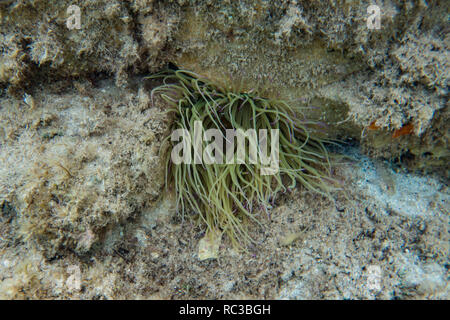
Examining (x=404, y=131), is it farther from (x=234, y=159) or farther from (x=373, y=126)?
(x=234, y=159)

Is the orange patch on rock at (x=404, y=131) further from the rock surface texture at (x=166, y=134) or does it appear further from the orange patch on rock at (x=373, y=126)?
the orange patch on rock at (x=373, y=126)

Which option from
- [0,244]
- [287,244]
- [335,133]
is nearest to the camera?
[0,244]

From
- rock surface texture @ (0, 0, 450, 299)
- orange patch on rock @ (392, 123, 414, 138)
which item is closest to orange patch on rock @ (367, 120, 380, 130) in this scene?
rock surface texture @ (0, 0, 450, 299)

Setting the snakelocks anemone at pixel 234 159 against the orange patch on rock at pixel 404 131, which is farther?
the snakelocks anemone at pixel 234 159

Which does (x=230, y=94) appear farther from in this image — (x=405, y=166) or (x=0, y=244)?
(x=0, y=244)

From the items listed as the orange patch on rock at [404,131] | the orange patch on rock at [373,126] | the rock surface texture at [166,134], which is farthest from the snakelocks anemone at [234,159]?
the orange patch on rock at [404,131]

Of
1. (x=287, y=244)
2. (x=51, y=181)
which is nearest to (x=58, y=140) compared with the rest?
(x=51, y=181)

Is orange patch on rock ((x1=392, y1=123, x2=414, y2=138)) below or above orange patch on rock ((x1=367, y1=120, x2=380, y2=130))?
above

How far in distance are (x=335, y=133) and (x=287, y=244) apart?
3.60 ft

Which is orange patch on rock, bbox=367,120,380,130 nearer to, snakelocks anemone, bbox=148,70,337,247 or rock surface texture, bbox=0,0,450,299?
rock surface texture, bbox=0,0,450,299

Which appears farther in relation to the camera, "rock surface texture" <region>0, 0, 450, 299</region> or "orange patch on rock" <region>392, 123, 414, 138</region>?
"orange patch on rock" <region>392, 123, 414, 138</region>

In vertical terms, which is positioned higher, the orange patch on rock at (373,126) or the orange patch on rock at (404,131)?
the orange patch on rock at (373,126)
